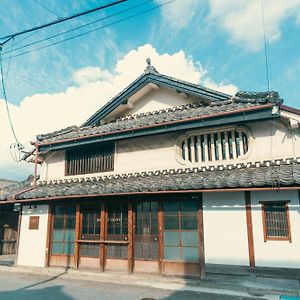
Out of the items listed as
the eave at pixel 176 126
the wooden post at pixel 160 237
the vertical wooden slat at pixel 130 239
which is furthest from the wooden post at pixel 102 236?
the eave at pixel 176 126

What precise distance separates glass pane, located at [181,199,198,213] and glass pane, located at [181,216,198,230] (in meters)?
0.25

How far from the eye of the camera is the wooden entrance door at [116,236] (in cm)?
1183

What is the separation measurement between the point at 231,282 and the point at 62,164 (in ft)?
31.1

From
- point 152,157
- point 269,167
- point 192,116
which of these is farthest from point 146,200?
point 269,167

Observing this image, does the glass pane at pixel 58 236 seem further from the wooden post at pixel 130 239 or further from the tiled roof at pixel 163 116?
the tiled roof at pixel 163 116

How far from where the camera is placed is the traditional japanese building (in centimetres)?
964

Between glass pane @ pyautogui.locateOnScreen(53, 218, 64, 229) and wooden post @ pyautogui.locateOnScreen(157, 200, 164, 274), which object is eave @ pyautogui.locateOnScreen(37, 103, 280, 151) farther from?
glass pane @ pyautogui.locateOnScreen(53, 218, 64, 229)

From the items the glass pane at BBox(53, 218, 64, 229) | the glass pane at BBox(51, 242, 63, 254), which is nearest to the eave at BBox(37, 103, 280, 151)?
the glass pane at BBox(53, 218, 64, 229)

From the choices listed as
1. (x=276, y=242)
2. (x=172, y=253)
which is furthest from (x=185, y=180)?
(x=276, y=242)

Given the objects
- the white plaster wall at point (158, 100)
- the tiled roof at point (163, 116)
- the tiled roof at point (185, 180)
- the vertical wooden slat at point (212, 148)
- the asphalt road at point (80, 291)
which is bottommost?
the asphalt road at point (80, 291)

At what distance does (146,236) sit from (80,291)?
9.95ft

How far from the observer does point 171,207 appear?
11336 mm

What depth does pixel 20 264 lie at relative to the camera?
13.8 m

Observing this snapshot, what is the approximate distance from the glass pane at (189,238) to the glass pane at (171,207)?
81 cm
